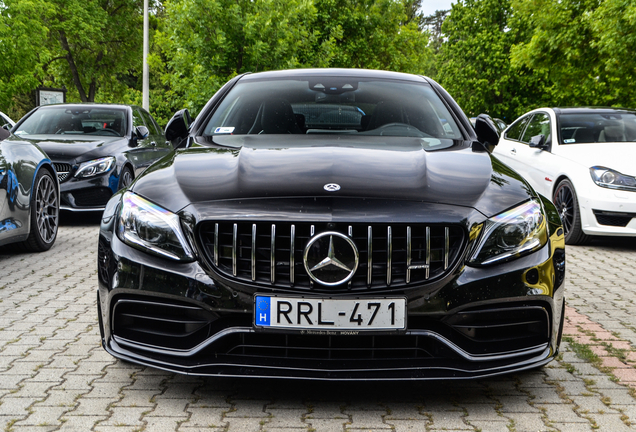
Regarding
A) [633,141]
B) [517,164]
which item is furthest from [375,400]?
[517,164]

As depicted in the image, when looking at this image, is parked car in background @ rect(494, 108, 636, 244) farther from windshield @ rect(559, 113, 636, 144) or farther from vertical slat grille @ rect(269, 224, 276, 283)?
vertical slat grille @ rect(269, 224, 276, 283)

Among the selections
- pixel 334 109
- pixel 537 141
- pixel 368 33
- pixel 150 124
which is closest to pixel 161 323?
pixel 334 109

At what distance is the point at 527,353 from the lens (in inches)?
128

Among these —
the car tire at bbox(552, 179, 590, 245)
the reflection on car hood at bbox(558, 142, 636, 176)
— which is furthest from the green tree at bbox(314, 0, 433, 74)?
the car tire at bbox(552, 179, 590, 245)

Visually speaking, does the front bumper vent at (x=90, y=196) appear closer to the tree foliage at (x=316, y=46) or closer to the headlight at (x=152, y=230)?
the headlight at (x=152, y=230)

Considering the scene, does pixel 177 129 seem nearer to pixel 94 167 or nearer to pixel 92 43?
pixel 94 167

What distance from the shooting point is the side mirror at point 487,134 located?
4.52 meters

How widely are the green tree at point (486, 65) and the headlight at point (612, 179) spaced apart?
116ft

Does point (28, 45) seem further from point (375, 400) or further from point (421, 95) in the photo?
point (375, 400)

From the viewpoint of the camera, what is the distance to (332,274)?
304 cm

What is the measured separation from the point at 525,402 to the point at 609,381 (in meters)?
0.58

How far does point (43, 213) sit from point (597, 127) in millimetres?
6738

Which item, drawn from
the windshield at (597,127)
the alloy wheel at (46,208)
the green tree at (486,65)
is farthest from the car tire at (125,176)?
the green tree at (486,65)

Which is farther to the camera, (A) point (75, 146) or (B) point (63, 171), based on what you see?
(A) point (75, 146)
